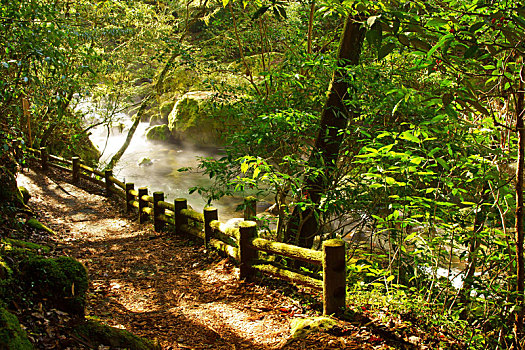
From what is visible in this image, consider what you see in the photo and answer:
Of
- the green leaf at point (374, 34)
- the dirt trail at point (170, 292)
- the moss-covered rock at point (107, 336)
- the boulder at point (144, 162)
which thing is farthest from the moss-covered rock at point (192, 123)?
the green leaf at point (374, 34)

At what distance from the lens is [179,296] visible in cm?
542

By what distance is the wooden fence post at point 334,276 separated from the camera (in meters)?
4.00

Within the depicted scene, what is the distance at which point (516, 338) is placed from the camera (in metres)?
2.86

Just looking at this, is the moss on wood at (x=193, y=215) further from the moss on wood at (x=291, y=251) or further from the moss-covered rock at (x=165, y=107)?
the moss-covered rock at (x=165, y=107)

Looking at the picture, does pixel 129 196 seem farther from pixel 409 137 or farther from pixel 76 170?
pixel 409 137

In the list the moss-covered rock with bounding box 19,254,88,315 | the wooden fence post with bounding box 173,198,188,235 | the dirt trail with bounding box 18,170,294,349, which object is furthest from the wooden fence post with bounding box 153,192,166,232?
the moss-covered rock with bounding box 19,254,88,315

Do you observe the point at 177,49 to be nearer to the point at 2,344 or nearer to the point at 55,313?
the point at 55,313

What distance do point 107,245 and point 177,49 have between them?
519cm

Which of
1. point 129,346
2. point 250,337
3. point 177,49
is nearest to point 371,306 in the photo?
point 250,337

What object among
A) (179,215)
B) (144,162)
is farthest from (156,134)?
(179,215)

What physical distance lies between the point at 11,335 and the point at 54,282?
97cm

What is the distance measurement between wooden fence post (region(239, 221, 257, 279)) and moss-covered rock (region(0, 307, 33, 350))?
122 inches

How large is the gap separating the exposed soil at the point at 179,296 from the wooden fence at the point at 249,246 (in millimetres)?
252

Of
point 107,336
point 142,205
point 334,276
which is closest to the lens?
point 107,336
